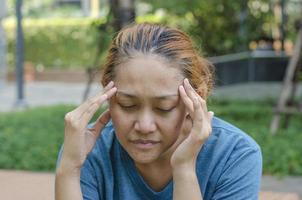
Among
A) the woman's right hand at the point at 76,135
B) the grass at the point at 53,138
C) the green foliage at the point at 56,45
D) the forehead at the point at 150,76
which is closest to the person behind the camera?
the forehead at the point at 150,76

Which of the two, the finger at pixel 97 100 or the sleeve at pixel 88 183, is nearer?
the finger at pixel 97 100

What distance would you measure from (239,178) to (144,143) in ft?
1.02

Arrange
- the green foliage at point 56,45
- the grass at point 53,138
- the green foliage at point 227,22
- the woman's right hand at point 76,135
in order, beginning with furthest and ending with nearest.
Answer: the green foliage at point 56,45 → the green foliage at point 227,22 → the grass at point 53,138 → the woman's right hand at point 76,135

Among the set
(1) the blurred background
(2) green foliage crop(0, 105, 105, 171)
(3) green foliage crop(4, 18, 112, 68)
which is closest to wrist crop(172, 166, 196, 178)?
(1) the blurred background

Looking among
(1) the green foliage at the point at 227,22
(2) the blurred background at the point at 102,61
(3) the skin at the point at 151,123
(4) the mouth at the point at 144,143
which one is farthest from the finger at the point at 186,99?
(1) the green foliage at the point at 227,22

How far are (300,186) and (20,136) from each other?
3.05 m

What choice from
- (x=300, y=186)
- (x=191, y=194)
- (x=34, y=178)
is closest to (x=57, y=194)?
(x=191, y=194)

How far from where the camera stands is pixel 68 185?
1996 millimetres

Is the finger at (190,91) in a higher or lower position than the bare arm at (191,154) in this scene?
higher

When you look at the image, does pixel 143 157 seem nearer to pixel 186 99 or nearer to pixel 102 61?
pixel 186 99

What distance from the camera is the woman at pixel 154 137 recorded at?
1858mm

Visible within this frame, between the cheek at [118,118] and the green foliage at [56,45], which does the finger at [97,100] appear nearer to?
the cheek at [118,118]

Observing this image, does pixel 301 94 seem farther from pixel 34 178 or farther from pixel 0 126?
pixel 34 178

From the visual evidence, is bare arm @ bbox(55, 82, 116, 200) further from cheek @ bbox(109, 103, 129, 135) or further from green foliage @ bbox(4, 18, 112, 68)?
green foliage @ bbox(4, 18, 112, 68)
